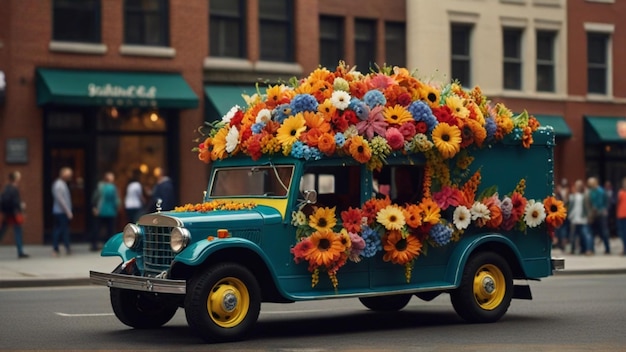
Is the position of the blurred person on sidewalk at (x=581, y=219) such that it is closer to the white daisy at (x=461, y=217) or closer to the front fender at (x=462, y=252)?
the front fender at (x=462, y=252)

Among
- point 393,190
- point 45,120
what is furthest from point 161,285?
point 45,120

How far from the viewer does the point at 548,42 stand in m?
38.5

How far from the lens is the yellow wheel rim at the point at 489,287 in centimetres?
1303

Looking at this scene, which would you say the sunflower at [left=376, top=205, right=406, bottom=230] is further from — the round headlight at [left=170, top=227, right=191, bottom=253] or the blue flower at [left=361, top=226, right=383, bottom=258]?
the round headlight at [left=170, top=227, right=191, bottom=253]

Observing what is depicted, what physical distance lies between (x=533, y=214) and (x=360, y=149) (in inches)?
100

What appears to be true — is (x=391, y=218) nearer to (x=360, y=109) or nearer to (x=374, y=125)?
(x=374, y=125)

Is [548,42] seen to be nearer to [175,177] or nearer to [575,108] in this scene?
[575,108]

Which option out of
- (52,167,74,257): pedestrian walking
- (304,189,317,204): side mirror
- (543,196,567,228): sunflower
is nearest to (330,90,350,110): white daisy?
(304,189,317,204): side mirror

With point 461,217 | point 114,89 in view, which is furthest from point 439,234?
point 114,89

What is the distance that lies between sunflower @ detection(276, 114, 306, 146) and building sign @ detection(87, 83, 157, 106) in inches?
655

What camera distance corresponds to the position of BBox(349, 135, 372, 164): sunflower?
39.3 feet

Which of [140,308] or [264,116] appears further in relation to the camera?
[140,308]

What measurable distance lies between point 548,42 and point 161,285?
2938 centimetres

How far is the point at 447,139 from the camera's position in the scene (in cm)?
1263
